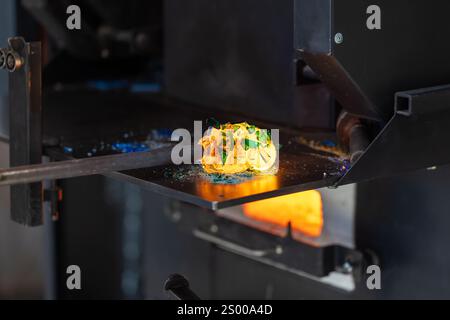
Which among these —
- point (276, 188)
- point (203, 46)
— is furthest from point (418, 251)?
point (203, 46)

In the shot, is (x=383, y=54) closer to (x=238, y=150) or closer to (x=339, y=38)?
(x=339, y=38)

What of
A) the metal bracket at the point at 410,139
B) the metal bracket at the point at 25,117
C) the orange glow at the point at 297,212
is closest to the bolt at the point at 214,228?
the orange glow at the point at 297,212

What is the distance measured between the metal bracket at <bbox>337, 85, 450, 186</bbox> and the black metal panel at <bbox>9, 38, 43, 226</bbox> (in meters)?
0.43

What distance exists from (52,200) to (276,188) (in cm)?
44

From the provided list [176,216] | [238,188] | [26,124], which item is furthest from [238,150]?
[176,216]

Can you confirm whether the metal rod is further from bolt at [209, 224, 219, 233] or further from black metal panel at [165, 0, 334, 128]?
bolt at [209, 224, 219, 233]

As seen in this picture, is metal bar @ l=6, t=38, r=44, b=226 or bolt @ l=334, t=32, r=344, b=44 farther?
metal bar @ l=6, t=38, r=44, b=226

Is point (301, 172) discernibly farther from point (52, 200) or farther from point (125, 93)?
point (125, 93)

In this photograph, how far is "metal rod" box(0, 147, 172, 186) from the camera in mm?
848

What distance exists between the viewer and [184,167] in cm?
98

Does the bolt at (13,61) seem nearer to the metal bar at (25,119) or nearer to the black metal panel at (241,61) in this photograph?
the metal bar at (25,119)

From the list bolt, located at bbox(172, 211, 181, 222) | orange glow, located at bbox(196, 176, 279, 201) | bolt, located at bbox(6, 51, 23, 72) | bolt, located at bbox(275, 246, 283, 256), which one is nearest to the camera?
orange glow, located at bbox(196, 176, 279, 201)

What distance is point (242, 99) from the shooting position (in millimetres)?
1342

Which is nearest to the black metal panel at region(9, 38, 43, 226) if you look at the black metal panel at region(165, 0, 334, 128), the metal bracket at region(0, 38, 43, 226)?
the metal bracket at region(0, 38, 43, 226)
